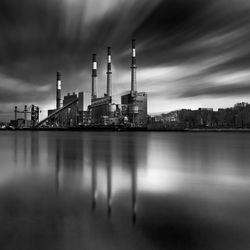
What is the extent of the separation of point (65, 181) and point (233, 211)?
3.71 meters

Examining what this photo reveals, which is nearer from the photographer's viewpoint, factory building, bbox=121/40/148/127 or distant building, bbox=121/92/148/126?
distant building, bbox=121/92/148/126

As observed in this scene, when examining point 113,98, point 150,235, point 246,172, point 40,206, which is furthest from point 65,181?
point 113,98

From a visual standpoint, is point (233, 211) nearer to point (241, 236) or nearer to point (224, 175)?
point (241, 236)

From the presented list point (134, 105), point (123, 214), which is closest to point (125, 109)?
point (134, 105)

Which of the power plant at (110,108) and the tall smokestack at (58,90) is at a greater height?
the tall smokestack at (58,90)

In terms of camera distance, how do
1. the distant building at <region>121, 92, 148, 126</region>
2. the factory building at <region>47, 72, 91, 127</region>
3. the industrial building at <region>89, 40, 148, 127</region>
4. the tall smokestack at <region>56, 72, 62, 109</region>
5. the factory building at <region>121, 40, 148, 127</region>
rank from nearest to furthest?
the industrial building at <region>89, 40, 148, 127</region>, the distant building at <region>121, 92, 148, 126</region>, the factory building at <region>121, 40, 148, 127</region>, the factory building at <region>47, 72, 91, 127</region>, the tall smokestack at <region>56, 72, 62, 109</region>

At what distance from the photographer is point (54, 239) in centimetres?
237

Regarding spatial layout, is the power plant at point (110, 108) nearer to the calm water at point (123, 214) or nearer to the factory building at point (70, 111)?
the factory building at point (70, 111)

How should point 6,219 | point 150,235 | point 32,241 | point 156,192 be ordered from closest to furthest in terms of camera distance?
1. point 32,241
2. point 150,235
3. point 6,219
4. point 156,192

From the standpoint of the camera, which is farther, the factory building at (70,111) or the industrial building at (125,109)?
the factory building at (70,111)

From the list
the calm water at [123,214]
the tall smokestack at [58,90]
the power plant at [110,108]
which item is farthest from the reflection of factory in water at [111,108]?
the calm water at [123,214]

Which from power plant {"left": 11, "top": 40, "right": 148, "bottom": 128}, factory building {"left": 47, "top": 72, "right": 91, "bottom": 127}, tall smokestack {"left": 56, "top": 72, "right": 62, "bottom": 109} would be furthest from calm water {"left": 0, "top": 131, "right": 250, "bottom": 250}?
tall smokestack {"left": 56, "top": 72, "right": 62, "bottom": 109}

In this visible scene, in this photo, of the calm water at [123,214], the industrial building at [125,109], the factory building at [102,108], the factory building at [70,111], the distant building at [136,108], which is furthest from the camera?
the factory building at [70,111]

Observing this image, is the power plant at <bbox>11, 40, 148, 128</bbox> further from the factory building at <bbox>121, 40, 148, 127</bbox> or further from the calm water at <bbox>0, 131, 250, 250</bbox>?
the calm water at <bbox>0, 131, 250, 250</bbox>
